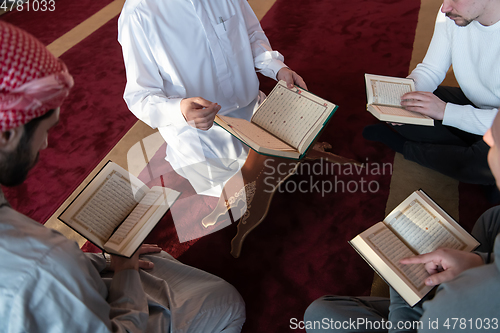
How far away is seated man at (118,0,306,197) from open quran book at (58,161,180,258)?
31cm

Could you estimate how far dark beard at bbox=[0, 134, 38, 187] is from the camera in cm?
66

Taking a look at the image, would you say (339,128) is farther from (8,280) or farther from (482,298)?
(8,280)

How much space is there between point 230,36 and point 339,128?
0.93m

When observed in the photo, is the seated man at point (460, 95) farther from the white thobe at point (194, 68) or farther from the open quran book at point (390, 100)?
the white thobe at point (194, 68)

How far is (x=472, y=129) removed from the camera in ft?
4.40

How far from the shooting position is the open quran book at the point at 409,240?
1016 millimetres

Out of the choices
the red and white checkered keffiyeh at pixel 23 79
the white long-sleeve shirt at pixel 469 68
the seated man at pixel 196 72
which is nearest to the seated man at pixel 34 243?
the red and white checkered keffiyeh at pixel 23 79

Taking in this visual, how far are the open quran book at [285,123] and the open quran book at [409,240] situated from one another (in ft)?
1.30

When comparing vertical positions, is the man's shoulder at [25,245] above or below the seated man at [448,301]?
above

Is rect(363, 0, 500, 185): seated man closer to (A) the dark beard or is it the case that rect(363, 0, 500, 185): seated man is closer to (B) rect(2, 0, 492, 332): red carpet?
(B) rect(2, 0, 492, 332): red carpet

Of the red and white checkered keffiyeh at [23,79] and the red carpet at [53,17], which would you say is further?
the red carpet at [53,17]

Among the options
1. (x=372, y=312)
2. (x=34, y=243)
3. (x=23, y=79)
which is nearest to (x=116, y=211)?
(x=34, y=243)

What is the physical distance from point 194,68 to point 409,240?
42.3 inches
